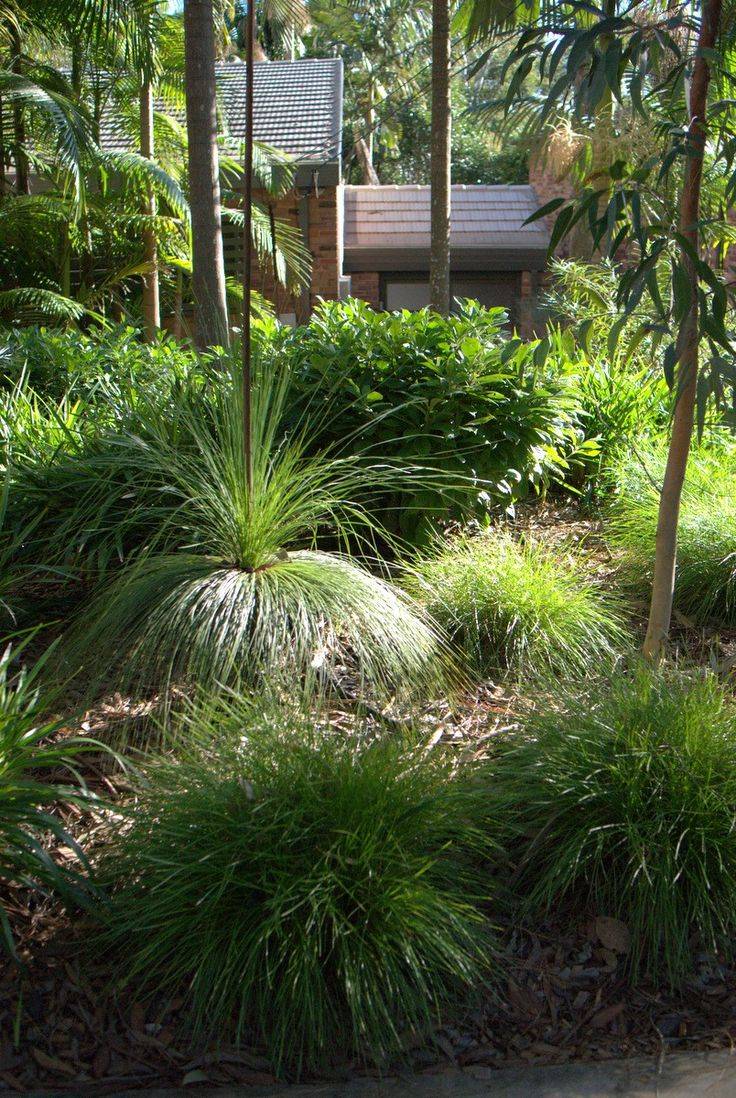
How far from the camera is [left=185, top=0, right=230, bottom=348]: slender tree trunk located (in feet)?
19.3

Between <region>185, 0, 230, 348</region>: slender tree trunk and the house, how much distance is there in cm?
739

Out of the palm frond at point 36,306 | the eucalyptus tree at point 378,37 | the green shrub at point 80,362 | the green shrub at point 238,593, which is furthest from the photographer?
the eucalyptus tree at point 378,37

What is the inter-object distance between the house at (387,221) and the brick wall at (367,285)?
0.02m

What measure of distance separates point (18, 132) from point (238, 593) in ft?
32.4

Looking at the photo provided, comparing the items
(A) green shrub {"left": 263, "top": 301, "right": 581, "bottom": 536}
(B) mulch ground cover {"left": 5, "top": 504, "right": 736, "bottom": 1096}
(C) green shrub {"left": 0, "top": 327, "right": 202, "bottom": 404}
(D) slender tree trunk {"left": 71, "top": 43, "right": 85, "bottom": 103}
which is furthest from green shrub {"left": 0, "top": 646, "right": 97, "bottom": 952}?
(D) slender tree trunk {"left": 71, "top": 43, "right": 85, "bottom": 103}

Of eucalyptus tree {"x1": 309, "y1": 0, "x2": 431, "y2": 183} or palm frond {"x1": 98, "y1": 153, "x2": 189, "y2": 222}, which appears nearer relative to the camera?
palm frond {"x1": 98, "y1": 153, "x2": 189, "y2": 222}

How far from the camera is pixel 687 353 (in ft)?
11.2

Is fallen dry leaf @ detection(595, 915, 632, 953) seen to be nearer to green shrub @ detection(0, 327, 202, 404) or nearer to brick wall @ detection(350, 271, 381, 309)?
green shrub @ detection(0, 327, 202, 404)

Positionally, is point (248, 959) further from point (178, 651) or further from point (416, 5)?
point (416, 5)

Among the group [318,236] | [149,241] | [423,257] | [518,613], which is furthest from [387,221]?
[518,613]

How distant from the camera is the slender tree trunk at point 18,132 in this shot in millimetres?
11086

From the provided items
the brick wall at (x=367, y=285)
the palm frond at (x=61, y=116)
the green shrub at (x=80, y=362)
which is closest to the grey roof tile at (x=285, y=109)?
the brick wall at (x=367, y=285)

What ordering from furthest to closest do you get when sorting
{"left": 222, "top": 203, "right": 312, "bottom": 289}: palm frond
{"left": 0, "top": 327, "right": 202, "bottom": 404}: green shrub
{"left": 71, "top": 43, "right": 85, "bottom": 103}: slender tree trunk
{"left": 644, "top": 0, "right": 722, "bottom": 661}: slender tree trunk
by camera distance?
{"left": 71, "top": 43, "right": 85, "bottom": 103}: slender tree trunk → {"left": 222, "top": 203, "right": 312, "bottom": 289}: palm frond → {"left": 0, "top": 327, "right": 202, "bottom": 404}: green shrub → {"left": 644, "top": 0, "right": 722, "bottom": 661}: slender tree trunk

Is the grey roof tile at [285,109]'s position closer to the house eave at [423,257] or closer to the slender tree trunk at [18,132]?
the slender tree trunk at [18,132]
